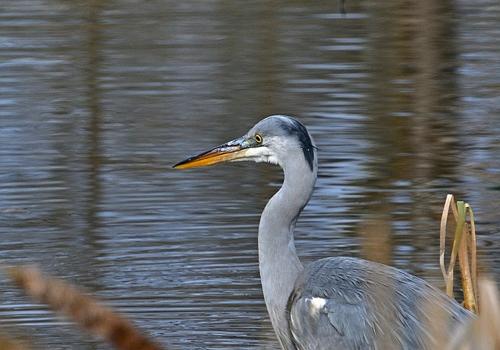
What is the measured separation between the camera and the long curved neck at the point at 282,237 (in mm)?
5098

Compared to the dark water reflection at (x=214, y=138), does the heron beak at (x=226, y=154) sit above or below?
above

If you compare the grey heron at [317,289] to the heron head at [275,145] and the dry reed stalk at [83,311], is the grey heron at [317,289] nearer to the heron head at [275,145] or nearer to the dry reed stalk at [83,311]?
the heron head at [275,145]

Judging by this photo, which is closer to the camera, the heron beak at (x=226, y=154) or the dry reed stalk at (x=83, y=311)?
the dry reed stalk at (x=83, y=311)

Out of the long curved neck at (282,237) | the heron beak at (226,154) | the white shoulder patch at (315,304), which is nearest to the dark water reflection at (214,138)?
the white shoulder patch at (315,304)

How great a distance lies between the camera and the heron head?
512cm

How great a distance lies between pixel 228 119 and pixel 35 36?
176 inches

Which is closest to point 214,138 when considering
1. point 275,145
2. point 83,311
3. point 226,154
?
point 226,154

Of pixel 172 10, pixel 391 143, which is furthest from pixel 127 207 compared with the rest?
pixel 172 10

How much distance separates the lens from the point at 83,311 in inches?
71.2

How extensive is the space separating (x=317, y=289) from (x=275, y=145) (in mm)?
714

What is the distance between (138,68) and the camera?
1298 cm

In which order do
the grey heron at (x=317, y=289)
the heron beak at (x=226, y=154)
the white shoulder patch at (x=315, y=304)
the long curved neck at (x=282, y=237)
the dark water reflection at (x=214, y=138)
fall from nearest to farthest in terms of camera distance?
1. the grey heron at (x=317, y=289)
2. the white shoulder patch at (x=315, y=304)
3. the long curved neck at (x=282, y=237)
4. the heron beak at (x=226, y=154)
5. the dark water reflection at (x=214, y=138)

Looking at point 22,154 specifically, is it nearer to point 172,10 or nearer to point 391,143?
point 391,143

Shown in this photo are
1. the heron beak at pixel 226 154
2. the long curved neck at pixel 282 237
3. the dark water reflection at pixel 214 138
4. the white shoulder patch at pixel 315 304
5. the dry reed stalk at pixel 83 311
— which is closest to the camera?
the dry reed stalk at pixel 83 311
